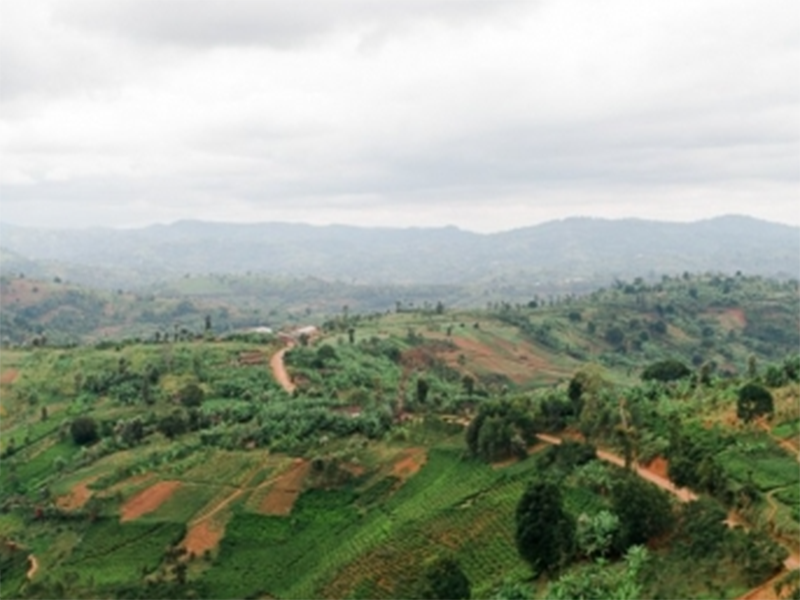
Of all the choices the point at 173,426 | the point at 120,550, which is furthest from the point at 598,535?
the point at 173,426

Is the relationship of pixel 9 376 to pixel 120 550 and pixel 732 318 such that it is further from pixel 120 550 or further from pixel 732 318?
pixel 732 318

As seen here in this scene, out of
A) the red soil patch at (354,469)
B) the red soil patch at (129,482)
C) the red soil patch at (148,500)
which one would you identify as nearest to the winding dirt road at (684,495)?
the red soil patch at (354,469)

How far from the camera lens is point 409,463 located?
50344 mm

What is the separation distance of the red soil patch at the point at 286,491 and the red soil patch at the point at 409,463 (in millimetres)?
5237

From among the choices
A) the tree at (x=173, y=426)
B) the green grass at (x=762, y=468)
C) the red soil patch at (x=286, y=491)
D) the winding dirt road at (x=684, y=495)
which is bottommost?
the red soil patch at (x=286, y=491)

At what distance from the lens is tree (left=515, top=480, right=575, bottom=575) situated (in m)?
32.6

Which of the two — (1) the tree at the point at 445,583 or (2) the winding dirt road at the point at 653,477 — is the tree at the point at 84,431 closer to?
(2) the winding dirt road at the point at 653,477

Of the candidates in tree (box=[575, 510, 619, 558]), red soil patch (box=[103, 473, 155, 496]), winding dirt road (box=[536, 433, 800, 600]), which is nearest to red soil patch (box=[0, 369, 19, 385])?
red soil patch (box=[103, 473, 155, 496])

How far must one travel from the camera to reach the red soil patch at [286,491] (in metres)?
48.5

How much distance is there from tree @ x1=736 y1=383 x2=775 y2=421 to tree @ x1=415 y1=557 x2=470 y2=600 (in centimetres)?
1634

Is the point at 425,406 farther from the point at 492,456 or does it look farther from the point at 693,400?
the point at 693,400

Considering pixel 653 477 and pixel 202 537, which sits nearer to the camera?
pixel 653 477

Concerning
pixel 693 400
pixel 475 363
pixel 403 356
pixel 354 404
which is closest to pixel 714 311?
pixel 475 363

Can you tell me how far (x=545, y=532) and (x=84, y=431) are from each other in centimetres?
4483
